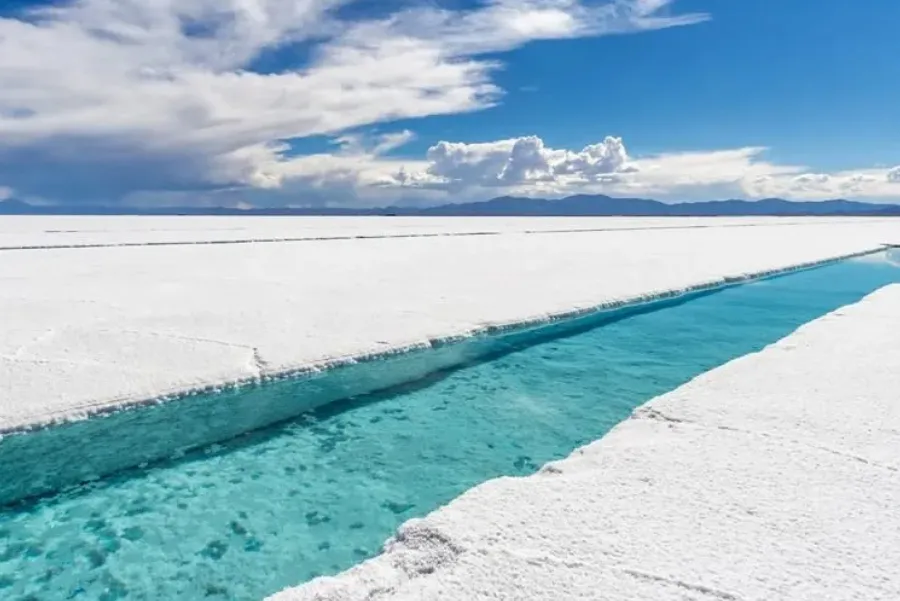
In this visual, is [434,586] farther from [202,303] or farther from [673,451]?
[202,303]

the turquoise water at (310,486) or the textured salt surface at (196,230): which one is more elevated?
the textured salt surface at (196,230)

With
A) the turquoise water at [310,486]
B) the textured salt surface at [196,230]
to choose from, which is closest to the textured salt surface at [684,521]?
the turquoise water at [310,486]

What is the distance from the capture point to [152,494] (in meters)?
3.16

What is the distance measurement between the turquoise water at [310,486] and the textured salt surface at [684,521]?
0.74m

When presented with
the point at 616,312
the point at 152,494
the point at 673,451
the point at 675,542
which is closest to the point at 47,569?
the point at 152,494

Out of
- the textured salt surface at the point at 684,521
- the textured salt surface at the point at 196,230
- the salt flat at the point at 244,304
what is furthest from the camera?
the textured salt surface at the point at 196,230

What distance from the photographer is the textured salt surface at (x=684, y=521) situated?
5.88 ft

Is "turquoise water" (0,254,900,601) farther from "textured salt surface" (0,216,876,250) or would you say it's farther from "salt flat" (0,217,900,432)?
"textured salt surface" (0,216,876,250)

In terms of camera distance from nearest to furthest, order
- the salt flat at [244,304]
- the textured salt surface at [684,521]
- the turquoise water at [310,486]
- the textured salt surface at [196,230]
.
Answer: the textured salt surface at [684,521] → the turquoise water at [310,486] → the salt flat at [244,304] → the textured salt surface at [196,230]

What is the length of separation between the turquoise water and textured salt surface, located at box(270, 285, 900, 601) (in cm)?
74

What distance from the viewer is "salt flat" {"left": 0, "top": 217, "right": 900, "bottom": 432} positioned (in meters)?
3.92

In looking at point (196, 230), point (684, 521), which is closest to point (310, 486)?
point (684, 521)

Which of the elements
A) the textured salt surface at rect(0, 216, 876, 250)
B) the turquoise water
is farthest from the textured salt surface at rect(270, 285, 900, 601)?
the textured salt surface at rect(0, 216, 876, 250)

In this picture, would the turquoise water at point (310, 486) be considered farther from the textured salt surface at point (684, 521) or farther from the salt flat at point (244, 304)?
the textured salt surface at point (684, 521)
